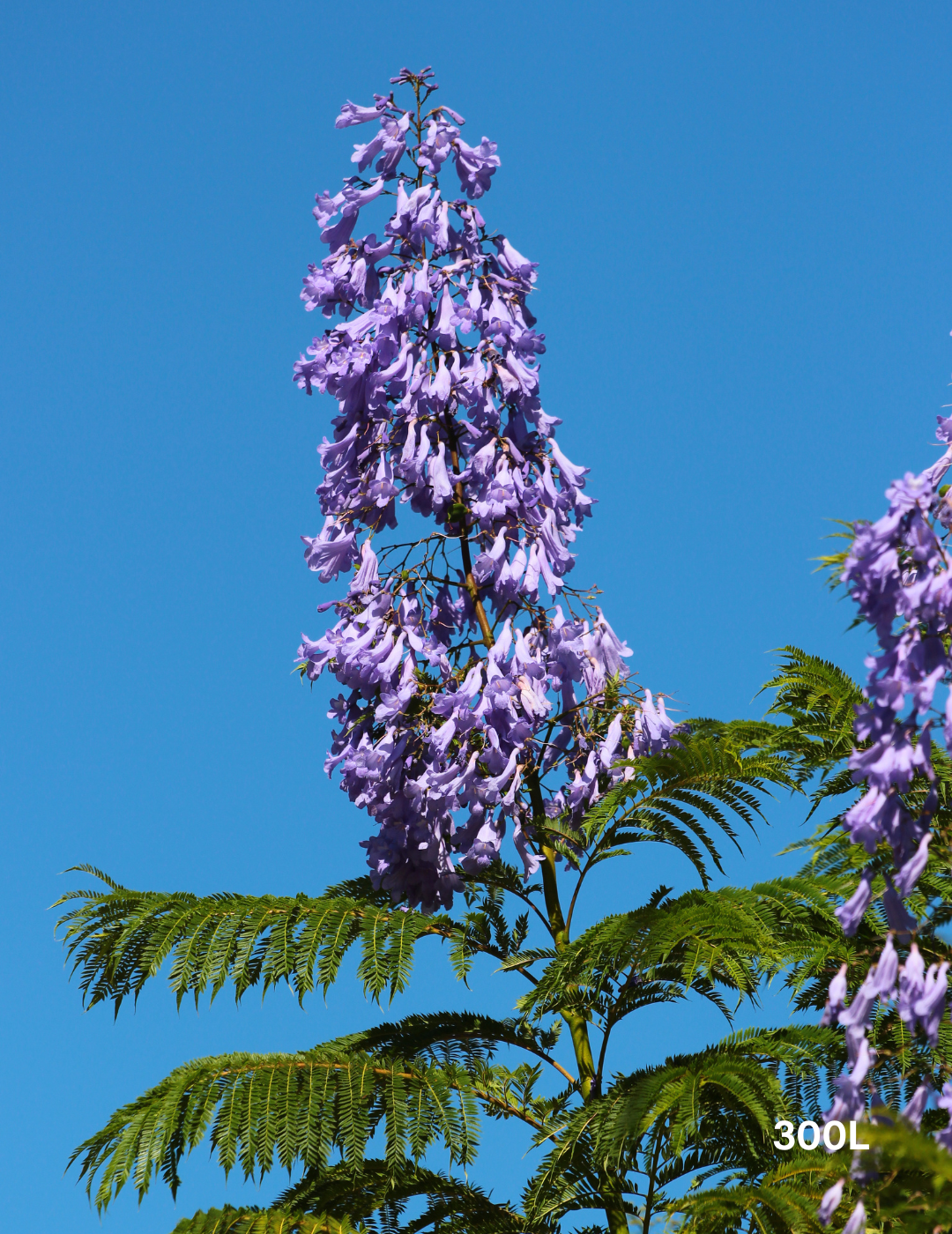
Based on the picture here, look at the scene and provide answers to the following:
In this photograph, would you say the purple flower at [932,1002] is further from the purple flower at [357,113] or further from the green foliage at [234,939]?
the purple flower at [357,113]

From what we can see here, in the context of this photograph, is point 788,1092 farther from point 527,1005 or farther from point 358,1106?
point 358,1106

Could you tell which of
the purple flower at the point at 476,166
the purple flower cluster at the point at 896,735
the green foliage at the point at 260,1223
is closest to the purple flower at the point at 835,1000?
the purple flower cluster at the point at 896,735

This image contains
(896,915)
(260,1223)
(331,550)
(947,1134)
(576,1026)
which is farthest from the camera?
(331,550)

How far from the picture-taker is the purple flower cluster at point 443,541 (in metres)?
5.95

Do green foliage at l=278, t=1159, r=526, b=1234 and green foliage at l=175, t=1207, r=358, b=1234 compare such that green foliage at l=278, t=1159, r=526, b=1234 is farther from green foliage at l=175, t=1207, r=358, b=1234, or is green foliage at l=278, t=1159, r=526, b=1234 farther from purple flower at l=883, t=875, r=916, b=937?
purple flower at l=883, t=875, r=916, b=937

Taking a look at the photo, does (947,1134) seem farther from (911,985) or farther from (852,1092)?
(911,985)

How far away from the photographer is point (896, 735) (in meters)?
3.58

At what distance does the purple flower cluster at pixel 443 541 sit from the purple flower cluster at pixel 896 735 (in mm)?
2355

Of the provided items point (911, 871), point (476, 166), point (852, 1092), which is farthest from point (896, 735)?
point (476, 166)

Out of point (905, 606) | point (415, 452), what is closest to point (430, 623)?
point (415, 452)

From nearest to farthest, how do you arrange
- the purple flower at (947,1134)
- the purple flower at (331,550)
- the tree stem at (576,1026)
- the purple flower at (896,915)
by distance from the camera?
1. the purple flower at (947,1134)
2. the purple flower at (896,915)
3. the tree stem at (576,1026)
4. the purple flower at (331,550)

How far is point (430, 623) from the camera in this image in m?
6.44

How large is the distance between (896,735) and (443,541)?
311 cm

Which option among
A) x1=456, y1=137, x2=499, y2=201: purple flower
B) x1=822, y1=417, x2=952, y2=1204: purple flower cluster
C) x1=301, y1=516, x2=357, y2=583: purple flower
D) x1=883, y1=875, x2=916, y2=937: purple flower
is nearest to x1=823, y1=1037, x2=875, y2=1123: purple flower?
x1=822, y1=417, x2=952, y2=1204: purple flower cluster
